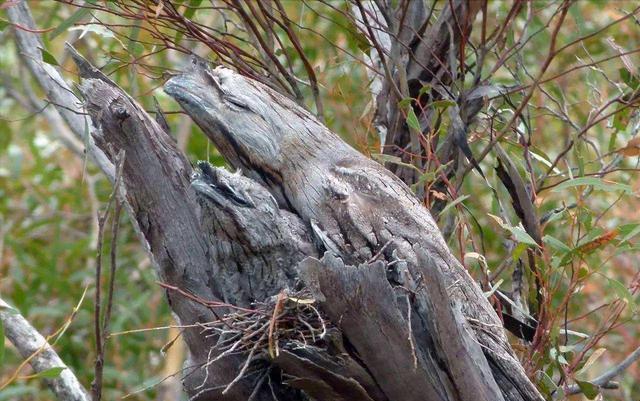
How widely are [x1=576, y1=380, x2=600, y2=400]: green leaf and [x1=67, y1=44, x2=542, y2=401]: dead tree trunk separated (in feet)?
0.85

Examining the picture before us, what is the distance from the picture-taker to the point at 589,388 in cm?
177

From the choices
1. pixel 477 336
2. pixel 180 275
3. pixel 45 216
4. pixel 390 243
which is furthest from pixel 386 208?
pixel 45 216

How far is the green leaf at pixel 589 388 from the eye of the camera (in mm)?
1763

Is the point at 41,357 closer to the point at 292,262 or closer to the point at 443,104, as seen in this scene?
the point at 292,262

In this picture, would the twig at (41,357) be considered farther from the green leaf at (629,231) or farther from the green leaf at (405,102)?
the green leaf at (629,231)

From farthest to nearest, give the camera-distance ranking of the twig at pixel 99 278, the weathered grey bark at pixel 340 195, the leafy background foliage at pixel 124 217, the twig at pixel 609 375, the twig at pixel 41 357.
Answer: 1. the leafy background foliage at pixel 124 217
2. the twig at pixel 41 357
3. the twig at pixel 609 375
4. the weathered grey bark at pixel 340 195
5. the twig at pixel 99 278

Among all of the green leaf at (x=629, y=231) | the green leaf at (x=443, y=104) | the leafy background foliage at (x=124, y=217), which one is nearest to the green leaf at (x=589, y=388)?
the green leaf at (x=629, y=231)

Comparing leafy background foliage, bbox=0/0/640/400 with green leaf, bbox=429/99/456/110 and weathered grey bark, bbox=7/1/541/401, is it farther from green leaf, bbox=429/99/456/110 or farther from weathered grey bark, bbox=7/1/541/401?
weathered grey bark, bbox=7/1/541/401

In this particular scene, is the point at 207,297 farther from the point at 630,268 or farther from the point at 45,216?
the point at 630,268

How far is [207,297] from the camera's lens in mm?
1587

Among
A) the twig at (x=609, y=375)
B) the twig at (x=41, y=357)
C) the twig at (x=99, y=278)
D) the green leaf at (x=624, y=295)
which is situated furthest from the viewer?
the twig at (x=41, y=357)

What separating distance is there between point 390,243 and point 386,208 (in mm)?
88

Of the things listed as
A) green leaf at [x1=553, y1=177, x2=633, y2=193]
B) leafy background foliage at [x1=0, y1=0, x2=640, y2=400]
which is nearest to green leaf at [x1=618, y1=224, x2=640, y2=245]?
green leaf at [x1=553, y1=177, x2=633, y2=193]

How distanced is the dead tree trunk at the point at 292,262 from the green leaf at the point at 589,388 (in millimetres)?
258
